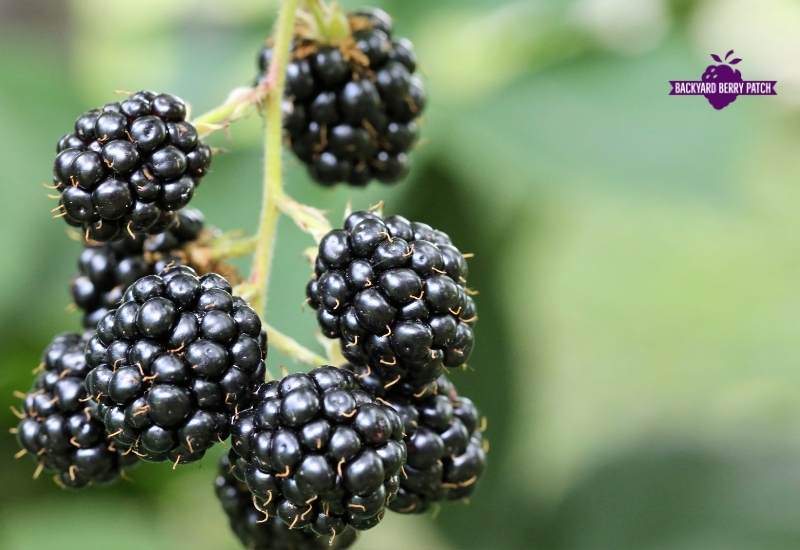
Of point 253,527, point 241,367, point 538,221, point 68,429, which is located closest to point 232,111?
point 241,367

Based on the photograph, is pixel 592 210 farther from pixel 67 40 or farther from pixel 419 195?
pixel 67 40

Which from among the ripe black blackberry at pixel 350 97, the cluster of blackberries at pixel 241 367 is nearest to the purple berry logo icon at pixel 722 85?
the ripe black blackberry at pixel 350 97

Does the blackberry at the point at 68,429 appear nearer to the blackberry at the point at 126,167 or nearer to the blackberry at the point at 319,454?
the blackberry at the point at 126,167

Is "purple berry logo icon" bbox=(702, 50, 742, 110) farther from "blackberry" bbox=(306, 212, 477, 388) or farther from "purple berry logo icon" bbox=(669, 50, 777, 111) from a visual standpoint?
"blackberry" bbox=(306, 212, 477, 388)

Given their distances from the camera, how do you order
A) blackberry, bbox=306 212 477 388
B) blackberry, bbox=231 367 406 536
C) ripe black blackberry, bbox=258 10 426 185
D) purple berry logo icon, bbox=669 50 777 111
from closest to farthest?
blackberry, bbox=231 367 406 536 < blackberry, bbox=306 212 477 388 < ripe black blackberry, bbox=258 10 426 185 < purple berry logo icon, bbox=669 50 777 111

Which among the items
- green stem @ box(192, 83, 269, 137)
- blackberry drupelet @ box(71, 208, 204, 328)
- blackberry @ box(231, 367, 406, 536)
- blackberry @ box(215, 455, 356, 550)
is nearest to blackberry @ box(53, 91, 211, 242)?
green stem @ box(192, 83, 269, 137)

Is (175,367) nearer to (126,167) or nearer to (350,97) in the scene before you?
(126,167)

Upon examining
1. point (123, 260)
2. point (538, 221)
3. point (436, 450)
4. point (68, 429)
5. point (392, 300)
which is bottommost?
point (538, 221)
